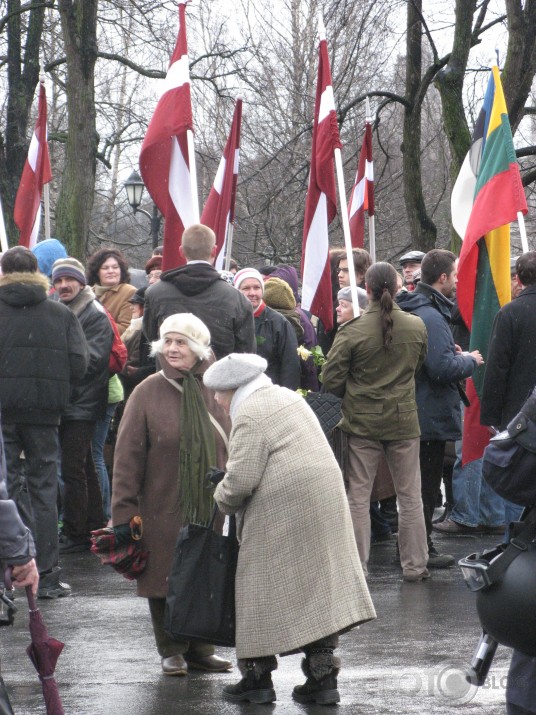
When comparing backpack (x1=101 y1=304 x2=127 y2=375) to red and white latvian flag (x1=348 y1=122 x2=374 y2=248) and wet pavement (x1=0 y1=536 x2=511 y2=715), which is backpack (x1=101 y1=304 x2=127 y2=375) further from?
red and white latvian flag (x1=348 y1=122 x2=374 y2=248)

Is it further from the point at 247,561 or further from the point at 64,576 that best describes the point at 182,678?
the point at 64,576

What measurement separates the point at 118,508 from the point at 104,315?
3.61 metres

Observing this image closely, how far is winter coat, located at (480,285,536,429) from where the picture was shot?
26.9 ft

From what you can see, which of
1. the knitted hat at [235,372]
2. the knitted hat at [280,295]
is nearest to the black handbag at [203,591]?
the knitted hat at [235,372]

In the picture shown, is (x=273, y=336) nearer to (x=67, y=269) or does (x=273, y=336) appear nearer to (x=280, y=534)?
(x=67, y=269)

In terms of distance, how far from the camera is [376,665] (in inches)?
249

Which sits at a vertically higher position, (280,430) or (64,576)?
(280,430)

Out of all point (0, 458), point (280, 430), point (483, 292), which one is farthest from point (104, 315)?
point (0, 458)

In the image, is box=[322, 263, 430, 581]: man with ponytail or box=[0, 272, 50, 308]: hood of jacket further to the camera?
box=[322, 263, 430, 581]: man with ponytail

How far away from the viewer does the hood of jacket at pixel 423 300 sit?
902cm

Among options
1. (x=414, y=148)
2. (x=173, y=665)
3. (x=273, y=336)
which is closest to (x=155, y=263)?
(x=273, y=336)

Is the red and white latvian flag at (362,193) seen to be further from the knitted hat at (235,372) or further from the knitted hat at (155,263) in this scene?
the knitted hat at (235,372)

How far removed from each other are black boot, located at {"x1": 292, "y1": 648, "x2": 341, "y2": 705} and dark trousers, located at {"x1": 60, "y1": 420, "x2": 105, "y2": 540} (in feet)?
13.4

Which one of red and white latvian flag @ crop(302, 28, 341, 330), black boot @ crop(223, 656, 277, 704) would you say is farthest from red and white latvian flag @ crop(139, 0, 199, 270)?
black boot @ crop(223, 656, 277, 704)
